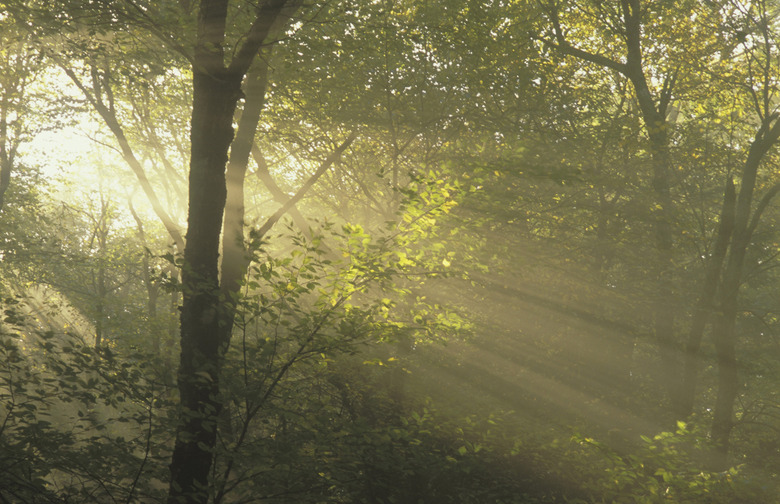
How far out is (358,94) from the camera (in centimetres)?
1086

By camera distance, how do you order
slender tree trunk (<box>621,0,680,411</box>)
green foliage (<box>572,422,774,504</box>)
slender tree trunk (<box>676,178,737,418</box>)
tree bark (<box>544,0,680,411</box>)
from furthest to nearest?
slender tree trunk (<box>676,178,737,418</box>) → tree bark (<box>544,0,680,411</box>) → slender tree trunk (<box>621,0,680,411</box>) → green foliage (<box>572,422,774,504</box>)

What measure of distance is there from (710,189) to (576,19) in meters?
6.69

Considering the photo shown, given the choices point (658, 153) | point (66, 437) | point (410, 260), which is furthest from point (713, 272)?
point (66, 437)

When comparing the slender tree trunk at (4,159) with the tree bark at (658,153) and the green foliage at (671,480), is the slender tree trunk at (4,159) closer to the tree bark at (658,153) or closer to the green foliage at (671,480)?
the tree bark at (658,153)

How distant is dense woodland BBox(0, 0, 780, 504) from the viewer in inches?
195

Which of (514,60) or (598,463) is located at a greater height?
(514,60)

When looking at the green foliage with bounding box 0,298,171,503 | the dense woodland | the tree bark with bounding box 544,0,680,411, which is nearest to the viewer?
the green foliage with bounding box 0,298,171,503

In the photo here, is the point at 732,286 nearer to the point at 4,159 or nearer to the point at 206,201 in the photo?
the point at 206,201

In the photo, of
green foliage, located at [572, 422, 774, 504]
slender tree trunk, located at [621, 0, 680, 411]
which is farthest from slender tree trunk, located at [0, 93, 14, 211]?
green foliage, located at [572, 422, 774, 504]

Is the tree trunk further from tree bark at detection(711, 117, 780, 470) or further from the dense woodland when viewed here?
tree bark at detection(711, 117, 780, 470)

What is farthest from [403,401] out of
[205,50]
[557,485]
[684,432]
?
[205,50]

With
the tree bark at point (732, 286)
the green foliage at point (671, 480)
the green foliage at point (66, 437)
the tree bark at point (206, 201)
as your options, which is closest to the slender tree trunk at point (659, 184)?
the tree bark at point (732, 286)

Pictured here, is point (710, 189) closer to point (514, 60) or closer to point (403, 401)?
point (514, 60)

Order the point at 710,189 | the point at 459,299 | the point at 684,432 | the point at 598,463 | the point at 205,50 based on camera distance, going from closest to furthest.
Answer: the point at 205,50 → the point at 684,432 → the point at 598,463 → the point at 459,299 → the point at 710,189
